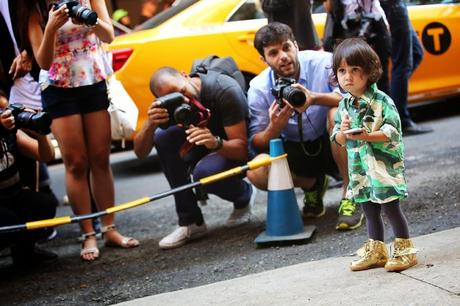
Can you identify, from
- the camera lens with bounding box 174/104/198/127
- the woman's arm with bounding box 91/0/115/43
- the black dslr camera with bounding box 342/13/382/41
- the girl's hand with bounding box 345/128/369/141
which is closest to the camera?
the girl's hand with bounding box 345/128/369/141

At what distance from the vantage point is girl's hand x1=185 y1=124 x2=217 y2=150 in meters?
4.25

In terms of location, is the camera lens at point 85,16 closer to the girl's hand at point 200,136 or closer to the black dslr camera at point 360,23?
Answer: the girl's hand at point 200,136

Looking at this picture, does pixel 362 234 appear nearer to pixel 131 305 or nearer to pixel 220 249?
pixel 220 249

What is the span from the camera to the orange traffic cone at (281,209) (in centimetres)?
424

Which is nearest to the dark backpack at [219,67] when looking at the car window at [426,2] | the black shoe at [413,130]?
the black shoe at [413,130]

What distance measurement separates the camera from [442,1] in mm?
7516

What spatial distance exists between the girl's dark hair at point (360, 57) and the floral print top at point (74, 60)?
160cm

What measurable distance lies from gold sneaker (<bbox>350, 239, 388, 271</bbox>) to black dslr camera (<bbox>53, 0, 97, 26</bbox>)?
174 cm

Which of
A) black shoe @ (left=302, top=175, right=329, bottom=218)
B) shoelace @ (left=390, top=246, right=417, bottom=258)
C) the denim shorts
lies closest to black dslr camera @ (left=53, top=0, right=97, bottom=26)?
the denim shorts

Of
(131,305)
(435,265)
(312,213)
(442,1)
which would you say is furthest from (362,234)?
(442,1)

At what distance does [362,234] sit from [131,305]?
1.30m

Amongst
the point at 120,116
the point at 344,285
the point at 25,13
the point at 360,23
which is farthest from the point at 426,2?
the point at 344,285

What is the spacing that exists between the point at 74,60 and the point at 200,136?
0.83 m

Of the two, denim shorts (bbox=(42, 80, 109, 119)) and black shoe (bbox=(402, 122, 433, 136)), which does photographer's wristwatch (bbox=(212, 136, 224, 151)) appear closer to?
denim shorts (bbox=(42, 80, 109, 119))
